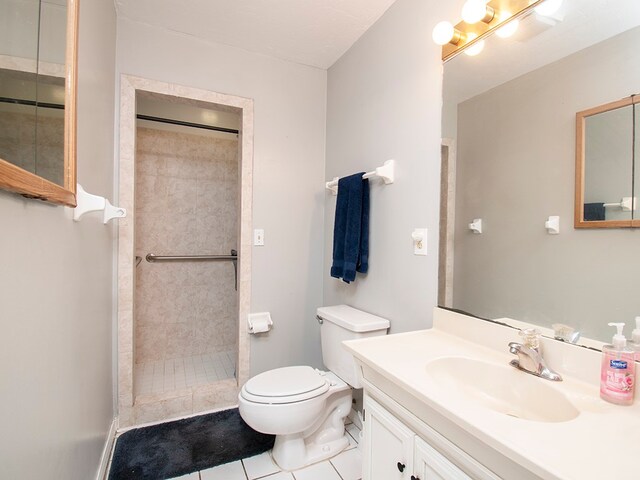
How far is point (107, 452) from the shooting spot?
156 centimetres

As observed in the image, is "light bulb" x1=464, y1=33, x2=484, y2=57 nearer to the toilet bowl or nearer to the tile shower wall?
the toilet bowl

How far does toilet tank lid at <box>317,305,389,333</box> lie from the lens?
1584 mm

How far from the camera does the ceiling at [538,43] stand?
85 centimetres

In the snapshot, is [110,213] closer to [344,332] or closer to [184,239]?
[344,332]

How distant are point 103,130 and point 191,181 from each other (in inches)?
53.1

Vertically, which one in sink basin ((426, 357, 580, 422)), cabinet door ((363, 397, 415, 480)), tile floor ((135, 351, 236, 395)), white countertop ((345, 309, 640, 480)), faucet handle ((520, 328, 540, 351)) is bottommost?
tile floor ((135, 351, 236, 395))

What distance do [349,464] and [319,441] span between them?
0.62 feet

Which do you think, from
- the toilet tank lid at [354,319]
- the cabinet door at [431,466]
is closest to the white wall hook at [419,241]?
the toilet tank lid at [354,319]

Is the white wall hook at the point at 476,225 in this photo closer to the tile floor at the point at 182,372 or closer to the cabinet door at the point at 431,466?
the cabinet door at the point at 431,466

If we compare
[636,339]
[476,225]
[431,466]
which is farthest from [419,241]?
[431,466]

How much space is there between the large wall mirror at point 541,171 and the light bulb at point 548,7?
0.04 ft

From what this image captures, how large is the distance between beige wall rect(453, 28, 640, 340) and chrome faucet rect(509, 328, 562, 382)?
0.08m

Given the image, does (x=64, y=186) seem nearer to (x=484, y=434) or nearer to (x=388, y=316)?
(x=484, y=434)

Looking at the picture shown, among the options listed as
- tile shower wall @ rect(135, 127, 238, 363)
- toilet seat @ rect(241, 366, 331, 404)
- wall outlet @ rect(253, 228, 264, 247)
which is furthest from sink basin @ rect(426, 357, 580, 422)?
tile shower wall @ rect(135, 127, 238, 363)
